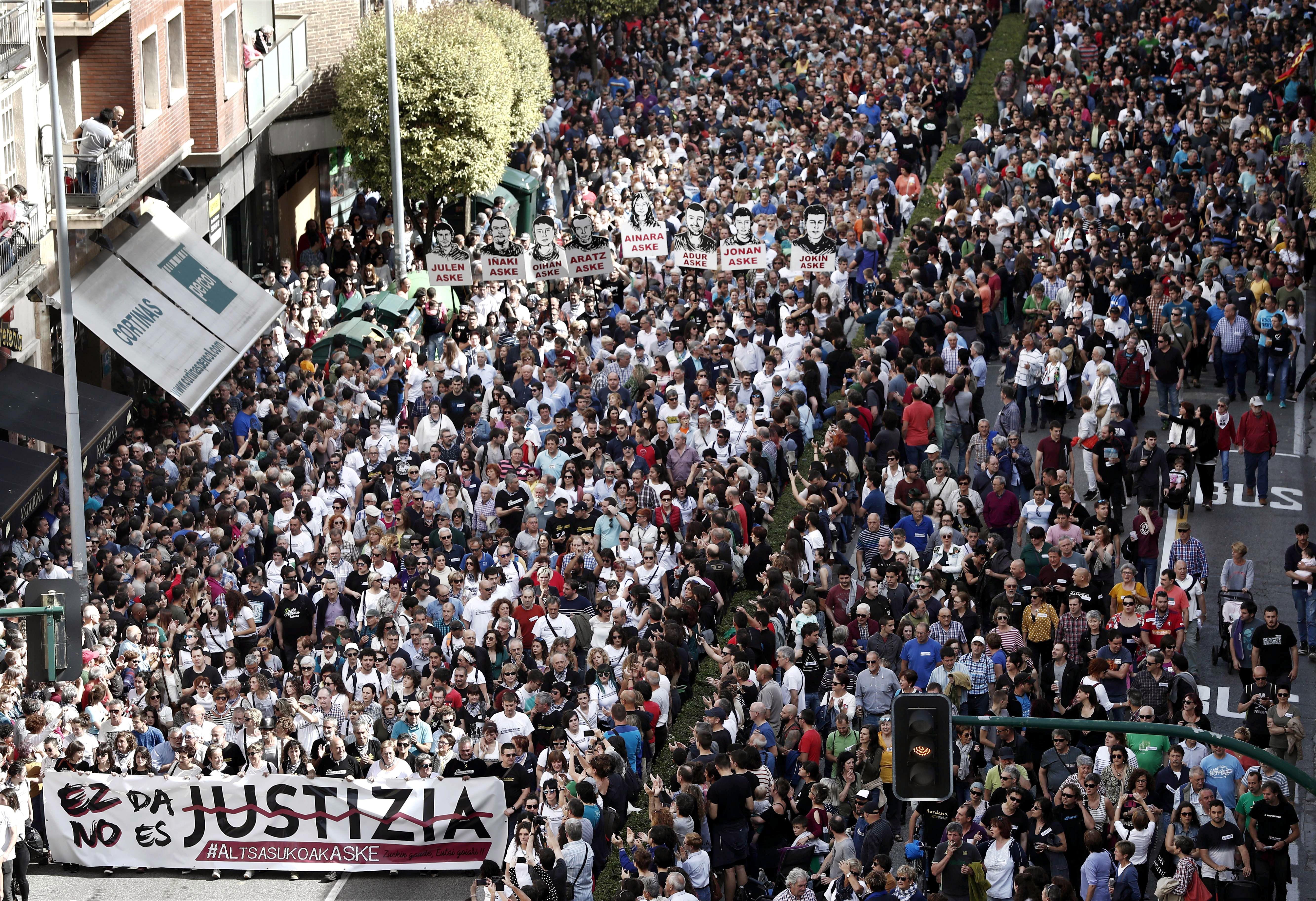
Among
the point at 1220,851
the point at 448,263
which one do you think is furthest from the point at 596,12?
the point at 1220,851

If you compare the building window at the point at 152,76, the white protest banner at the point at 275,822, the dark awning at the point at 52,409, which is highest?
the building window at the point at 152,76

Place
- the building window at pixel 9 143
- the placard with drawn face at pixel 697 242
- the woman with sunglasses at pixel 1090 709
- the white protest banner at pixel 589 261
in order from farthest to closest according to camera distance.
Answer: the white protest banner at pixel 589 261 → the placard with drawn face at pixel 697 242 → the building window at pixel 9 143 → the woman with sunglasses at pixel 1090 709

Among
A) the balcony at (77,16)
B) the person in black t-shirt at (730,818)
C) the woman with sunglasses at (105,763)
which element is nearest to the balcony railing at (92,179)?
the balcony at (77,16)

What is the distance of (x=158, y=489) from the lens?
2512 centimetres

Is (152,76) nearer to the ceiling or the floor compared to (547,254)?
nearer to the ceiling

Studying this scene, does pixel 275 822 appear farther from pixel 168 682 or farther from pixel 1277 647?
pixel 1277 647

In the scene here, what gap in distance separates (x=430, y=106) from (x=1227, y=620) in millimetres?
20757

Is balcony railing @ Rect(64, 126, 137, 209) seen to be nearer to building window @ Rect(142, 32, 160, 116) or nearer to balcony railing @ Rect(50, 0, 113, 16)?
balcony railing @ Rect(50, 0, 113, 16)

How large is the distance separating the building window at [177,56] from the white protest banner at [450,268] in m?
5.34

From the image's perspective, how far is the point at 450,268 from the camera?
30625 millimetres

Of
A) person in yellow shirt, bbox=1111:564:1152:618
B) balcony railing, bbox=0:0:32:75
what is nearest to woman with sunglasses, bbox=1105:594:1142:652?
person in yellow shirt, bbox=1111:564:1152:618

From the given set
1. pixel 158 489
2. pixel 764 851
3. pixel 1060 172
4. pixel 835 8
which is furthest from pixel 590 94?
pixel 764 851

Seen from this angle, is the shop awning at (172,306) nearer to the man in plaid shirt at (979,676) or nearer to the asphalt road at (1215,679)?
the asphalt road at (1215,679)

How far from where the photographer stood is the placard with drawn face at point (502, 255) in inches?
1201
